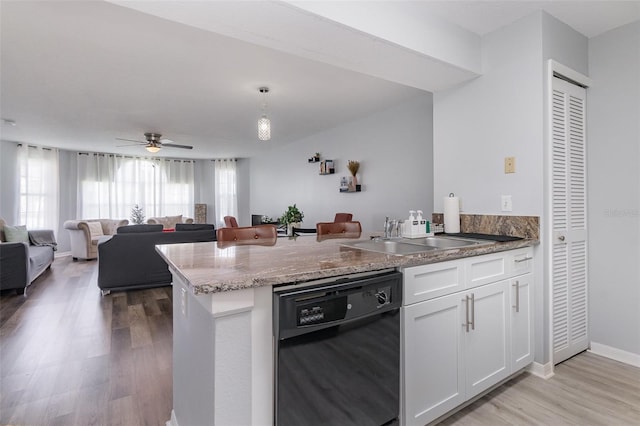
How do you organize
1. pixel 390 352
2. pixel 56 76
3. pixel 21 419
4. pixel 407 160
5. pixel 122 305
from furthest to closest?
1. pixel 407 160
2. pixel 122 305
3. pixel 56 76
4. pixel 21 419
5. pixel 390 352

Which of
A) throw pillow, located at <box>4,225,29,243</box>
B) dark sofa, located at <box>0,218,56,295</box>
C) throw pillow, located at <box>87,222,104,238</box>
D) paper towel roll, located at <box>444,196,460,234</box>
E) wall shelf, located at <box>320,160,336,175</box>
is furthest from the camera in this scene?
throw pillow, located at <box>87,222,104,238</box>

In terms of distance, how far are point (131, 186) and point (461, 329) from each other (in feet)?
28.0

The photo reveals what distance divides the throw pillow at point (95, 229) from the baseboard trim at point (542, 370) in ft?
24.8

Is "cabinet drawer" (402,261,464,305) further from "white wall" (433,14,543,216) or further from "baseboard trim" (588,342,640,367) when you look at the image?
"baseboard trim" (588,342,640,367)

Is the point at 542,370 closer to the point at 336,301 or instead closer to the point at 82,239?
the point at 336,301

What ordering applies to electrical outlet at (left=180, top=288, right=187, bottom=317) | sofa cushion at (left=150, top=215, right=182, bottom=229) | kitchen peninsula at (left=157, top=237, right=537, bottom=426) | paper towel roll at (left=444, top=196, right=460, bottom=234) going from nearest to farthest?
kitchen peninsula at (left=157, top=237, right=537, bottom=426) < electrical outlet at (left=180, top=288, right=187, bottom=317) < paper towel roll at (left=444, top=196, right=460, bottom=234) < sofa cushion at (left=150, top=215, right=182, bottom=229)

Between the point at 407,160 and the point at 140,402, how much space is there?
11.5 feet

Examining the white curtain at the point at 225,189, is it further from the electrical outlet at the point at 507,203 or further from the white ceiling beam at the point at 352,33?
the electrical outlet at the point at 507,203

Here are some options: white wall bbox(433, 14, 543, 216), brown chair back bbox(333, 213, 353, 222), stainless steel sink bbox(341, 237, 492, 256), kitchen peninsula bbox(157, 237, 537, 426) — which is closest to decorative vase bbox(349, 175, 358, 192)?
brown chair back bbox(333, 213, 353, 222)

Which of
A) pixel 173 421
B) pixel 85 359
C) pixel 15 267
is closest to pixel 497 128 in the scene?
pixel 173 421

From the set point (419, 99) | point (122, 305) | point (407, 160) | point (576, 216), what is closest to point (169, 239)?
point (122, 305)

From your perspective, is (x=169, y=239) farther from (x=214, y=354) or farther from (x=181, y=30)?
(x=214, y=354)

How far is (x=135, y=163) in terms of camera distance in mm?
8102

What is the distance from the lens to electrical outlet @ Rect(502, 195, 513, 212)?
2201 millimetres
